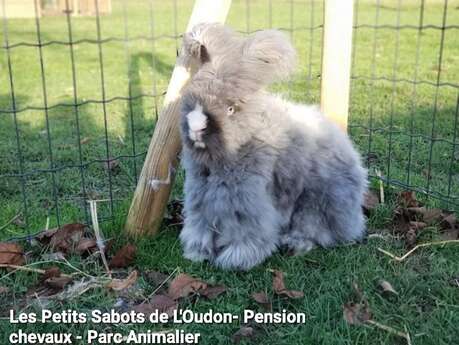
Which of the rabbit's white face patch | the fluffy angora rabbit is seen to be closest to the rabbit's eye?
the fluffy angora rabbit

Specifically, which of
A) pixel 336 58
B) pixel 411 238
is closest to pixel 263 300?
pixel 411 238

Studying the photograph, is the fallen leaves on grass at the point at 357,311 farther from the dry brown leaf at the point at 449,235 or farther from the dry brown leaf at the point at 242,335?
the dry brown leaf at the point at 449,235

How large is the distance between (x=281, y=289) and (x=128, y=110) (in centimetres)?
366

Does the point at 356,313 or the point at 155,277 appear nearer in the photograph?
the point at 356,313

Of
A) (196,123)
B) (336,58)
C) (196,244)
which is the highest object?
(336,58)

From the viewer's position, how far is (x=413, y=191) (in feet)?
12.0

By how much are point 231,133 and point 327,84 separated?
3.35 ft

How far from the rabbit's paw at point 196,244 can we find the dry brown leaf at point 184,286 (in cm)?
21

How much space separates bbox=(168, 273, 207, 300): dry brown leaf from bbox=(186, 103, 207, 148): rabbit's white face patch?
0.66m

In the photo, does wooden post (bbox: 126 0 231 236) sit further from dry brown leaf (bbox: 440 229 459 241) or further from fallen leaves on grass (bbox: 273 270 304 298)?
dry brown leaf (bbox: 440 229 459 241)

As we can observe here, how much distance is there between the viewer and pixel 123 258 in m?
2.94

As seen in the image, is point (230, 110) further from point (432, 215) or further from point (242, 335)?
point (432, 215)

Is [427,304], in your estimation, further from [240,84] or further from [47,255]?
[47,255]

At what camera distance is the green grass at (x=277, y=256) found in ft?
8.20
